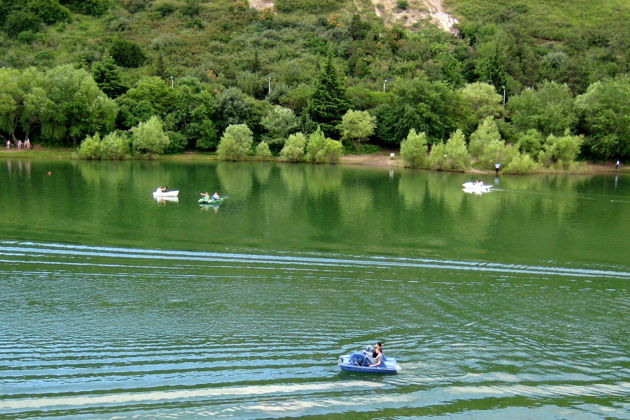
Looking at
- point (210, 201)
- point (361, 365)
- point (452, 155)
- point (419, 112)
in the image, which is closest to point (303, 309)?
point (361, 365)

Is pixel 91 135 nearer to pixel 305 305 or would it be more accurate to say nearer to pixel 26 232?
pixel 26 232

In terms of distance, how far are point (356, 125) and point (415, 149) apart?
11.8 meters

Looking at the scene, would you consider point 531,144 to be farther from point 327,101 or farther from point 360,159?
point 327,101

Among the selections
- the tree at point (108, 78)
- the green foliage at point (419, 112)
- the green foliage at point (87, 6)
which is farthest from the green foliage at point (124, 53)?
the green foliage at point (419, 112)

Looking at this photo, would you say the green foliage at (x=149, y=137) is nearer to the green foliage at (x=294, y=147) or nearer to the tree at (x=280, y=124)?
the tree at (x=280, y=124)

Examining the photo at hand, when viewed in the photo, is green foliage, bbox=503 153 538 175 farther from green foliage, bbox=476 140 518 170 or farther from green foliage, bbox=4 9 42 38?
green foliage, bbox=4 9 42 38

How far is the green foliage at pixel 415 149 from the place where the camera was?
82250 mm

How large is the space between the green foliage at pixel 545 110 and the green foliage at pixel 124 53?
65997 mm

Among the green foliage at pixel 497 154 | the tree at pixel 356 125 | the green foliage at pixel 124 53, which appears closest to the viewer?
the green foliage at pixel 497 154

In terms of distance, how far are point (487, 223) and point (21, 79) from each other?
71.1m

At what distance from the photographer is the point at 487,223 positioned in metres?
45.8

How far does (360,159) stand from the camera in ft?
296

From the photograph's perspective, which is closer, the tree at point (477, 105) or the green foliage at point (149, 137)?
the green foliage at point (149, 137)

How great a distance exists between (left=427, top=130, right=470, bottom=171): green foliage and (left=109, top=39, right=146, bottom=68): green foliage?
59.8 metres
